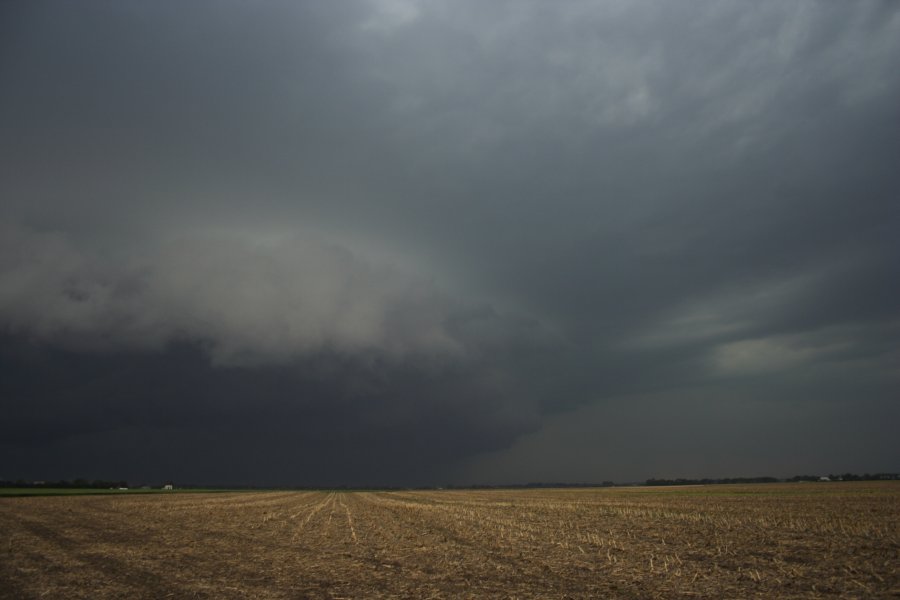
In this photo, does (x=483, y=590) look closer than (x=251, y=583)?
Yes

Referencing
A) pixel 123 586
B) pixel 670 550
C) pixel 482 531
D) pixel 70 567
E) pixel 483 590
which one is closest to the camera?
pixel 483 590

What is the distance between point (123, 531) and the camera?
1284 inches

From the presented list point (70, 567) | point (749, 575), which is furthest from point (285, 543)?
point (749, 575)

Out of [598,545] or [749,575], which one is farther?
[598,545]

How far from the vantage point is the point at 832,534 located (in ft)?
85.6

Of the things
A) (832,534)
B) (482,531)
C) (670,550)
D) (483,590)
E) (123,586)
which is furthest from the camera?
(482,531)

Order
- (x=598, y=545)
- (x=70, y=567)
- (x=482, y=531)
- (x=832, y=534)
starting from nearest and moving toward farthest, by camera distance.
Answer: (x=70, y=567) → (x=598, y=545) → (x=832, y=534) → (x=482, y=531)

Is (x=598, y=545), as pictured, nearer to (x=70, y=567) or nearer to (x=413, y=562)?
(x=413, y=562)

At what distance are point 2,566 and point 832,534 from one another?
3532cm

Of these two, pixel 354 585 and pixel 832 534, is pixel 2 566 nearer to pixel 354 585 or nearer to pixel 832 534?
pixel 354 585

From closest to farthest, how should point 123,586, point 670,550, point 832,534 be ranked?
point 123,586
point 670,550
point 832,534

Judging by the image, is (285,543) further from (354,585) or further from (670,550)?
(670,550)

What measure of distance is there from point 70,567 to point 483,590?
1549 centimetres

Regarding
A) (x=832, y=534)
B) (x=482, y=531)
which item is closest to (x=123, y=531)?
(x=482, y=531)
